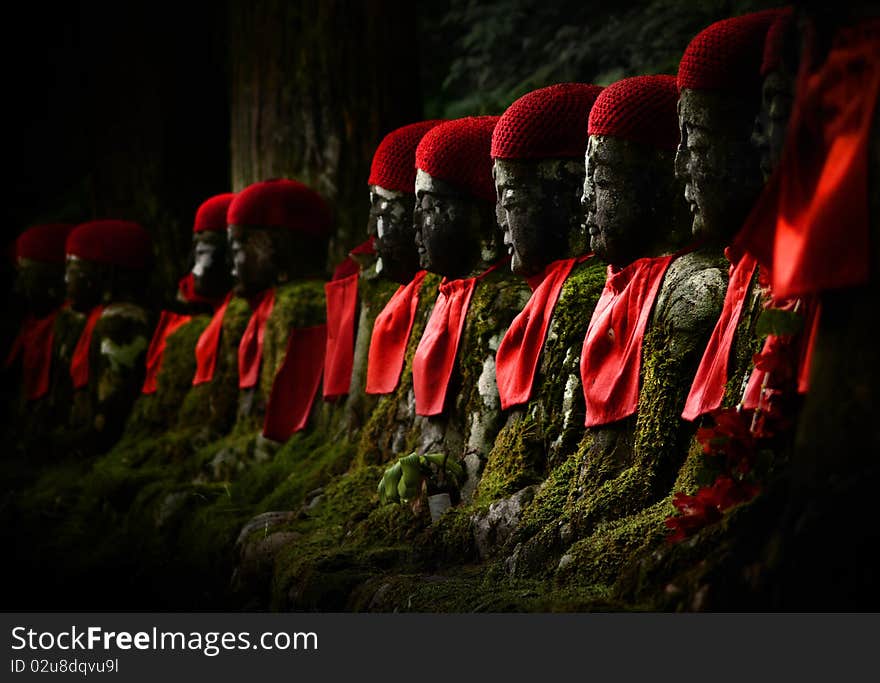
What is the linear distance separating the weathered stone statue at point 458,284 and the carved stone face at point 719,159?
1.64m

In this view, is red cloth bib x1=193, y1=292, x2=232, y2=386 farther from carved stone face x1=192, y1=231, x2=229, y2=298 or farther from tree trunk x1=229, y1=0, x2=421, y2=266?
tree trunk x1=229, y1=0, x2=421, y2=266

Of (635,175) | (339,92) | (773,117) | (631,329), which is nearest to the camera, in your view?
(773,117)

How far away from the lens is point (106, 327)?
10.6 meters

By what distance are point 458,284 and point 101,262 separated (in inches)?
211

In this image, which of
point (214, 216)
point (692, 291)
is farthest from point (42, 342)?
point (692, 291)

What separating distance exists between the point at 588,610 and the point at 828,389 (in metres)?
0.87

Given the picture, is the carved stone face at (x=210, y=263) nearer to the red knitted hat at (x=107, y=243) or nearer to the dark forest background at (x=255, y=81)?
the dark forest background at (x=255, y=81)

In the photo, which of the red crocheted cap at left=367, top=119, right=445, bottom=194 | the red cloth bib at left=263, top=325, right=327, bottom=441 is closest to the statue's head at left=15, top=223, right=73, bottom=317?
the red cloth bib at left=263, top=325, right=327, bottom=441

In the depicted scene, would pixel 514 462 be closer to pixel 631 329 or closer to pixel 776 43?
pixel 631 329

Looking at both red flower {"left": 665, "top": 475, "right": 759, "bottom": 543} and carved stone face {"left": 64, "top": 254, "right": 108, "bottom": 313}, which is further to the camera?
carved stone face {"left": 64, "top": 254, "right": 108, "bottom": 313}

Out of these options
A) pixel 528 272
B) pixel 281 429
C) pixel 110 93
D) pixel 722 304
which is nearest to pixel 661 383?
pixel 722 304

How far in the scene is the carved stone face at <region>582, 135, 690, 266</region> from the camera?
15.9 feet

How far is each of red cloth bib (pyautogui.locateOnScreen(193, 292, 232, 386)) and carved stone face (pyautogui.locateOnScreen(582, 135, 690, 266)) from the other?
4.72 meters

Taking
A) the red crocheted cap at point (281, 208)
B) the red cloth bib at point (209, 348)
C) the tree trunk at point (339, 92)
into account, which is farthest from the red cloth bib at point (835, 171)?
→ the red cloth bib at point (209, 348)
